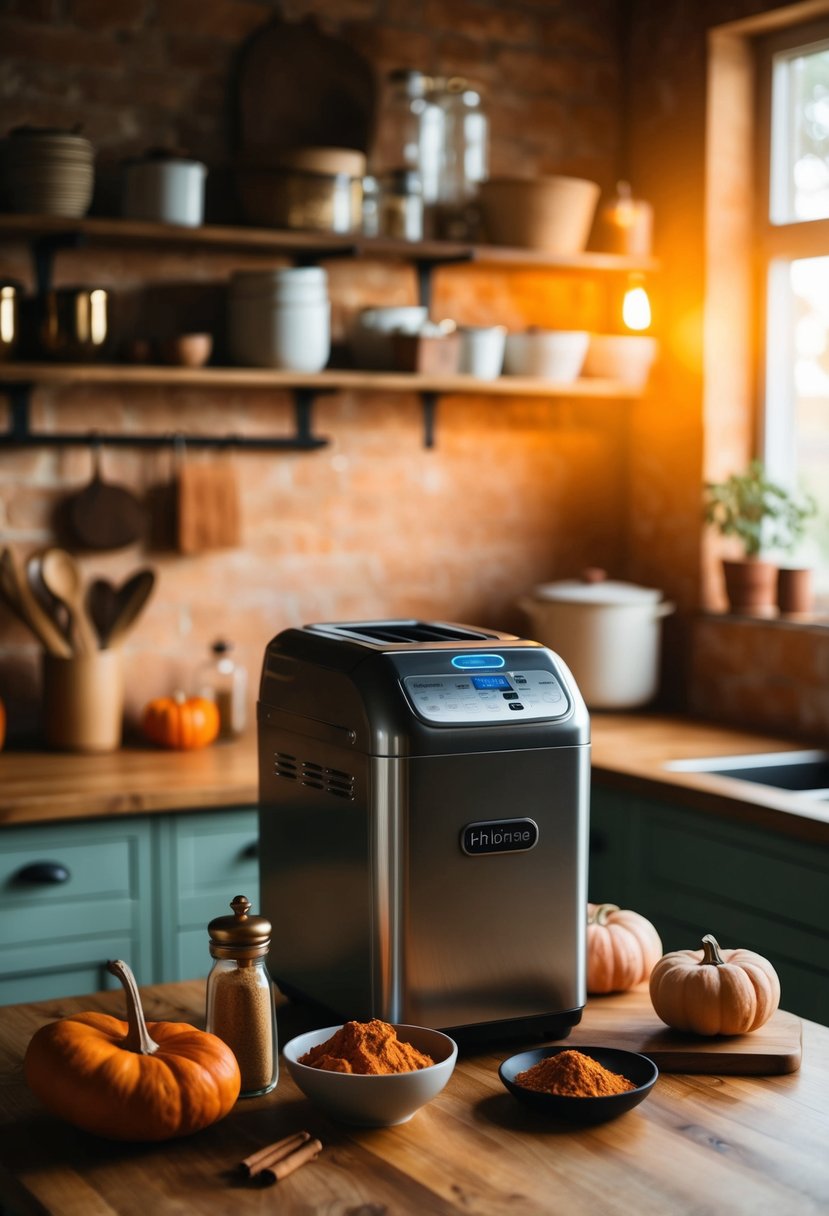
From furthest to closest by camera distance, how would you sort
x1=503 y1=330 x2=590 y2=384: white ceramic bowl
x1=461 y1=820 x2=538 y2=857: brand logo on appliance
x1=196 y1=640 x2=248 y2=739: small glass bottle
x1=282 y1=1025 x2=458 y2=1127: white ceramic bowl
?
x1=503 y1=330 x2=590 y2=384: white ceramic bowl < x1=196 y1=640 x2=248 y2=739: small glass bottle < x1=461 y1=820 x2=538 y2=857: brand logo on appliance < x1=282 y1=1025 x2=458 y2=1127: white ceramic bowl

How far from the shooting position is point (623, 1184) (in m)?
1.25

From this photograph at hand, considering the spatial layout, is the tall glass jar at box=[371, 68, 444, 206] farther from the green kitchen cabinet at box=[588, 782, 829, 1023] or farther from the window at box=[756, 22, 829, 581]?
the green kitchen cabinet at box=[588, 782, 829, 1023]

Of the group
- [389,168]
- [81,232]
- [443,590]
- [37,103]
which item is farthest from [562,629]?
[37,103]

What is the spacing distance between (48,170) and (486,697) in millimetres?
2076

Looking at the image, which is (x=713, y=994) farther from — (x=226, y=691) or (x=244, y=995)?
(x=226, y=691)

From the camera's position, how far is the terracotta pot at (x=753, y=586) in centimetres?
361

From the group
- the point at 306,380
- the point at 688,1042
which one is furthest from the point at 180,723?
the point at 688,1042

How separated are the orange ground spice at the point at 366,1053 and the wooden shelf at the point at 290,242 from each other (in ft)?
7.34

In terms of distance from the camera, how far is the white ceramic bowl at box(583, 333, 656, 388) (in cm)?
380

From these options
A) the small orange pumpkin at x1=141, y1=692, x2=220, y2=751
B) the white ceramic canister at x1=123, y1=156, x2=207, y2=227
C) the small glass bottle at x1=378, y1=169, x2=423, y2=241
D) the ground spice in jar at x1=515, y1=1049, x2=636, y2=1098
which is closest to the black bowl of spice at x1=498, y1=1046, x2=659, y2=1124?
the ground spice in jar at x1=515, y1=1049, x2=636, y2=1098

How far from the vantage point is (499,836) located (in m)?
1.56

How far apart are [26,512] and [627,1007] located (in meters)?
2.17

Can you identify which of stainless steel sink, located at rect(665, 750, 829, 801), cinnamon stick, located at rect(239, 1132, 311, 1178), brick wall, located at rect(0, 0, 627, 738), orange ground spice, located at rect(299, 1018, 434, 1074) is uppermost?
brick wall, located at rect(0, 0, 627, 738)

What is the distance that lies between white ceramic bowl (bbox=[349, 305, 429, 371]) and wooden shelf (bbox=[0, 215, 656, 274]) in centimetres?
14
